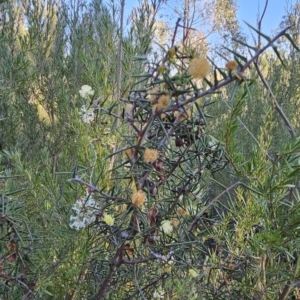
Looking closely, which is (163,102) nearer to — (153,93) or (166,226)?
(153,93)

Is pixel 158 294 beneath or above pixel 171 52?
beneath

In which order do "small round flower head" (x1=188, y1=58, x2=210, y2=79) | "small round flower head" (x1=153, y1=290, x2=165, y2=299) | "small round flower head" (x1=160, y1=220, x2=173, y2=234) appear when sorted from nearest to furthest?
"small round flower head" (x1=188, y1=58, x2=210, y2=79) → "small round flower head" (x1=160, y1=220, x2=173, y2=234) → "small round flower head" (x1=153, y1=290, x2=165, y2=299)

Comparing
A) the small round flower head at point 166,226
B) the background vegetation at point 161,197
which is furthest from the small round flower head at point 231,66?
the small round flower head at point 166,226

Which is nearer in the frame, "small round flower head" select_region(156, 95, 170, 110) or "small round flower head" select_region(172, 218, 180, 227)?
"small round flower head" select_region(156, 95, 170, 110)

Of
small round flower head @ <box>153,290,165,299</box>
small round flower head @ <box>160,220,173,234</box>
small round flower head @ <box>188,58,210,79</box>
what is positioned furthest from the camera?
small round flower head @ <box>153,290,165,299</box>

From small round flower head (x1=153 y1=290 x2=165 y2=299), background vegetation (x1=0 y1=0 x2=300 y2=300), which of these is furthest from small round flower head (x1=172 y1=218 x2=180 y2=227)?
small round flower head (x1=153 y1=290 x2=165 y2=299)

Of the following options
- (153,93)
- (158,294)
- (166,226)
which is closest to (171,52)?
(153,93)

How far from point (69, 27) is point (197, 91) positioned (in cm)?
131

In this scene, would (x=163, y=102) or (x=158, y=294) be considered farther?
(x=158, y=294)

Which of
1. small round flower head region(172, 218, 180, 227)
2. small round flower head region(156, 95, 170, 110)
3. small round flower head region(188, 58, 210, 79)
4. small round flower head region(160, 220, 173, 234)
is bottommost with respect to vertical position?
small round flower head region(172, 218, 180, 227)

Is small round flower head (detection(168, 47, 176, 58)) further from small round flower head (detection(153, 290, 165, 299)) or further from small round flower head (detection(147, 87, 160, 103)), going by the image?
small round flower head (detection(153, 290, 165, 299))

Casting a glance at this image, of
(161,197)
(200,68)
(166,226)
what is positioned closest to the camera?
(200,68)

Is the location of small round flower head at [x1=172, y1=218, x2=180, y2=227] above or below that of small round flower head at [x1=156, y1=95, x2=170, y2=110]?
below

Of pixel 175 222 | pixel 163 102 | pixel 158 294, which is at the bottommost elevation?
pixel 158 294
